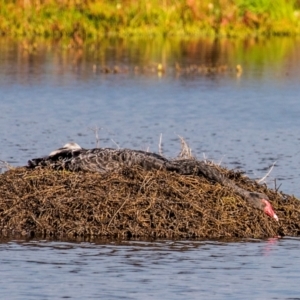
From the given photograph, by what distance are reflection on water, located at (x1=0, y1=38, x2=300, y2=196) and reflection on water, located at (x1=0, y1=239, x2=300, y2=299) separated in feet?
9.97

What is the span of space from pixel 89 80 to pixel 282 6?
63.9ft

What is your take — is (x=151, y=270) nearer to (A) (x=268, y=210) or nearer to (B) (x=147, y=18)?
(A) (x=268, y=210)

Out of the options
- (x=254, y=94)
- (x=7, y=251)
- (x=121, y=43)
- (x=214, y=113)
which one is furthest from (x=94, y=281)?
(x=121, y=43)

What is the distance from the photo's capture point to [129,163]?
51.4ft

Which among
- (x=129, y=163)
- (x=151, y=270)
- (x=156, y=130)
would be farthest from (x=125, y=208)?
(x=156, y=130)

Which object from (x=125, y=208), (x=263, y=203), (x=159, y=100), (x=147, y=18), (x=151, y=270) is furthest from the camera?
(x=147, y=18)

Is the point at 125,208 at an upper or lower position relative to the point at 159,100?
upper

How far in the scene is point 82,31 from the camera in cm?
4822

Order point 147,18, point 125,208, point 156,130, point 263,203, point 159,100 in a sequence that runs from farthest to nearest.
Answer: point 147,18 → point 159,100 → point 156,130 → point 263,203 → point 125,208

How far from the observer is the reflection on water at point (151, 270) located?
12.6 metres

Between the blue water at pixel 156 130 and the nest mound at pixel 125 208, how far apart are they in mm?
270

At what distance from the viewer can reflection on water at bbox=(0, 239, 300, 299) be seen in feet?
41.3

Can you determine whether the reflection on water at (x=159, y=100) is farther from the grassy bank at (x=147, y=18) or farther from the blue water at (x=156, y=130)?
the grassy bank at (x=147, y=18)

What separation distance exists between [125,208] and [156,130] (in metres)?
11.1
